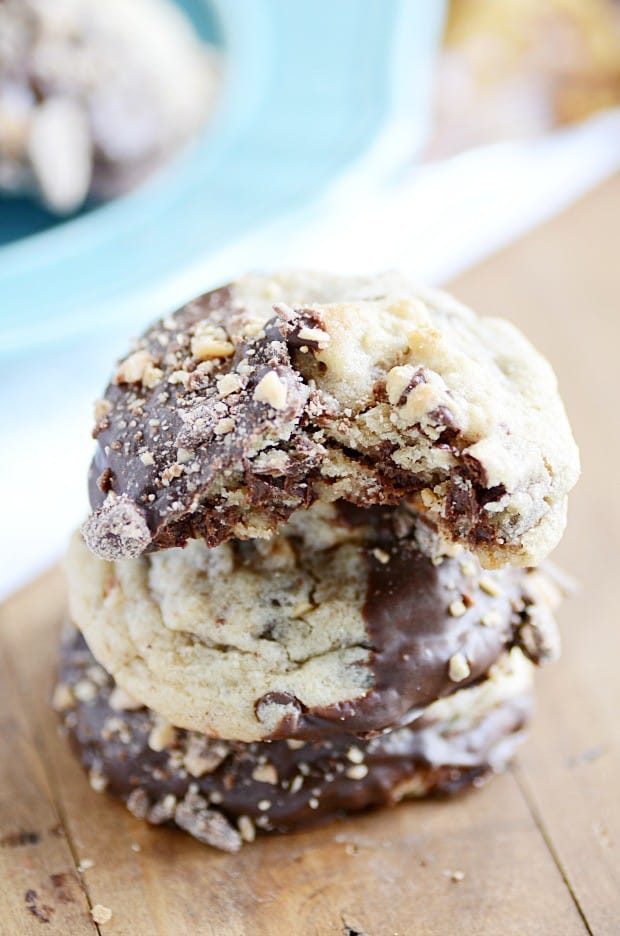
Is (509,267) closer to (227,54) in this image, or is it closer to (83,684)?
(227,54)

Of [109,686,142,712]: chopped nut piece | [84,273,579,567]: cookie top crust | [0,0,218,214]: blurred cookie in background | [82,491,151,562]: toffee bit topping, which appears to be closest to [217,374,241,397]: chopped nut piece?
[84,273,579,567]: cookie top crust

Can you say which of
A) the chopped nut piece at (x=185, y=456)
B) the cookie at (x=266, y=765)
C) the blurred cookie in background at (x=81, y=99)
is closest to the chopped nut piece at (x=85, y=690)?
the cookie at (x=266, y=765)

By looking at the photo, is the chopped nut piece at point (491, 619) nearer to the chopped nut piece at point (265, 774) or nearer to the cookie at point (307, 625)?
the cookie at point (307, 625)

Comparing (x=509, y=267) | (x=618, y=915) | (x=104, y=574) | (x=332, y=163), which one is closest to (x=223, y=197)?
(x=332, y=163)

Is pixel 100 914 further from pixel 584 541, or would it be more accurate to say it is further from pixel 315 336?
pixel 584 541

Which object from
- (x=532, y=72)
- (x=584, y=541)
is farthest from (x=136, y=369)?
(x=532, y=72)

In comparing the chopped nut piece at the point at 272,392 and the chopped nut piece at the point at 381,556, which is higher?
the chopped nut piece at the point at 272,392

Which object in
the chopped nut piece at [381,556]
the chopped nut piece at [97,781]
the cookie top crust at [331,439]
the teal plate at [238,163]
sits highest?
the teal plate at [238,163]
